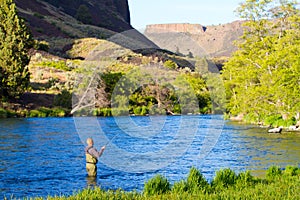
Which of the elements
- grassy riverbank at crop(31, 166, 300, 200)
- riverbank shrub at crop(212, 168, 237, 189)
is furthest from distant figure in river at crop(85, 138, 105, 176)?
riverbank shrub at crop(212, 168, 237, 189)

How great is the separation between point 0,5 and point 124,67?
2531cm

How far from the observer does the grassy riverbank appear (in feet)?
41.2

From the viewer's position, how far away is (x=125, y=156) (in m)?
28.0

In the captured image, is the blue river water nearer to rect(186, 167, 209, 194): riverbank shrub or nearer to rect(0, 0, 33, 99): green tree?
rect(186, 167, 209, 194): riverbank shrub

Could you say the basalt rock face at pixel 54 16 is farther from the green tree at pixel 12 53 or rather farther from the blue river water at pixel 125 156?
the blue river water at pixel 125 156

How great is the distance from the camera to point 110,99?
73125 mm

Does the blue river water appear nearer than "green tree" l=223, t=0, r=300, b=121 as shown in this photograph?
Yes

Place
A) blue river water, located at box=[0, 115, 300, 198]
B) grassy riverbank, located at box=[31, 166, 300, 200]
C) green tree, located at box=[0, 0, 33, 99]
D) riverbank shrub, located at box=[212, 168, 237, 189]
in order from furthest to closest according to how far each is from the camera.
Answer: green tree, located at box=[0, 0, 33, 99]
blue river water, located at box=[0, 115, 300, 198]
riverbank shrub, located at box=[212, 168, 237, 189]
grassy riverbank, located at box=[31, 166, 300, 200]

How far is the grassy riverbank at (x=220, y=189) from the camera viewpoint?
495 inches

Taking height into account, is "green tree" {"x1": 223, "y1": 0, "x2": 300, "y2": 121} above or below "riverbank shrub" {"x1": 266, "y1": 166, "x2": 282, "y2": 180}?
above

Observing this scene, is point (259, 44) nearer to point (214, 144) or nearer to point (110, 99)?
point (214, 144)

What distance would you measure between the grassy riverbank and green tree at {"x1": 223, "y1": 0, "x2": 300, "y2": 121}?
25.0 m

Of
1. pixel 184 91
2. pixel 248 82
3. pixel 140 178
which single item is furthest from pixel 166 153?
pixel 184 91

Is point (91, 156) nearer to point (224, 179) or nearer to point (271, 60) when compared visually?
point (224, 179)
